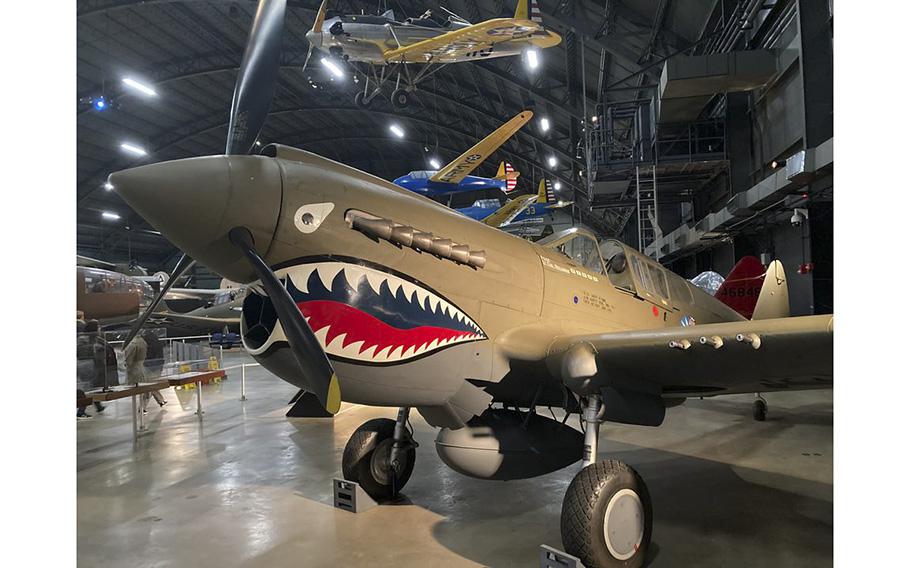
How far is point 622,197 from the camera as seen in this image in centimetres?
1384

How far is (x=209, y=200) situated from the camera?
2.18m

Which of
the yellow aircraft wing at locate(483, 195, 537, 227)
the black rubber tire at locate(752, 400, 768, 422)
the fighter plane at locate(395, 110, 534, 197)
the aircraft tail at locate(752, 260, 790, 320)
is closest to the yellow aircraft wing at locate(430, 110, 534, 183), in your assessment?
the fighter plane at locate(395, 110, 534, 197)

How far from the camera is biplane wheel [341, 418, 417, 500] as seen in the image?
4.00 metres

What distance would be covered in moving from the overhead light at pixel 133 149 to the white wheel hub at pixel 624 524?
902 inches

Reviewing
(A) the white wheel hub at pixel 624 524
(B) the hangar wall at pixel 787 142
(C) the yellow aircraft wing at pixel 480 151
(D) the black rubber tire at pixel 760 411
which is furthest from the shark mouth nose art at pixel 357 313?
(C) the yellow aircraft wing at pixel 480 151

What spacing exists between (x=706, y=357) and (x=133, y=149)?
75.9ft

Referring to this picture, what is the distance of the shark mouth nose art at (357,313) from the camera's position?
2.42 m

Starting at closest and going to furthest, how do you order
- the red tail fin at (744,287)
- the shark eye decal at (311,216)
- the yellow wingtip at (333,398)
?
the yellow wingtip at (333,398) → the shark eye decal at (311,216) → the red tail fin at (744,287)

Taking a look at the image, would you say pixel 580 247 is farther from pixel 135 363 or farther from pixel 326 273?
pixel 135 363

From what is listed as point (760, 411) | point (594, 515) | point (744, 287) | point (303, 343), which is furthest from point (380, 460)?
point (744, 287)

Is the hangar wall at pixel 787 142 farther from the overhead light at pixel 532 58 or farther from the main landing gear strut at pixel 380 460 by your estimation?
the main landing gear strut at pixel 380 460

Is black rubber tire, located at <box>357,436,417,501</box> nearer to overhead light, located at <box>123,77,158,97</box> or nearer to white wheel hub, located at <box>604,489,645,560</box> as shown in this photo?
white wheel hub, located at <box>604,489,645,560</box>

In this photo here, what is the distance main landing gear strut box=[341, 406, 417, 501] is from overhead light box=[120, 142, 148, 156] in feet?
68.7

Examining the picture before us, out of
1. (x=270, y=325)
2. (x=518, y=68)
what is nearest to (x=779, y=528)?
(x=270, y=325)
